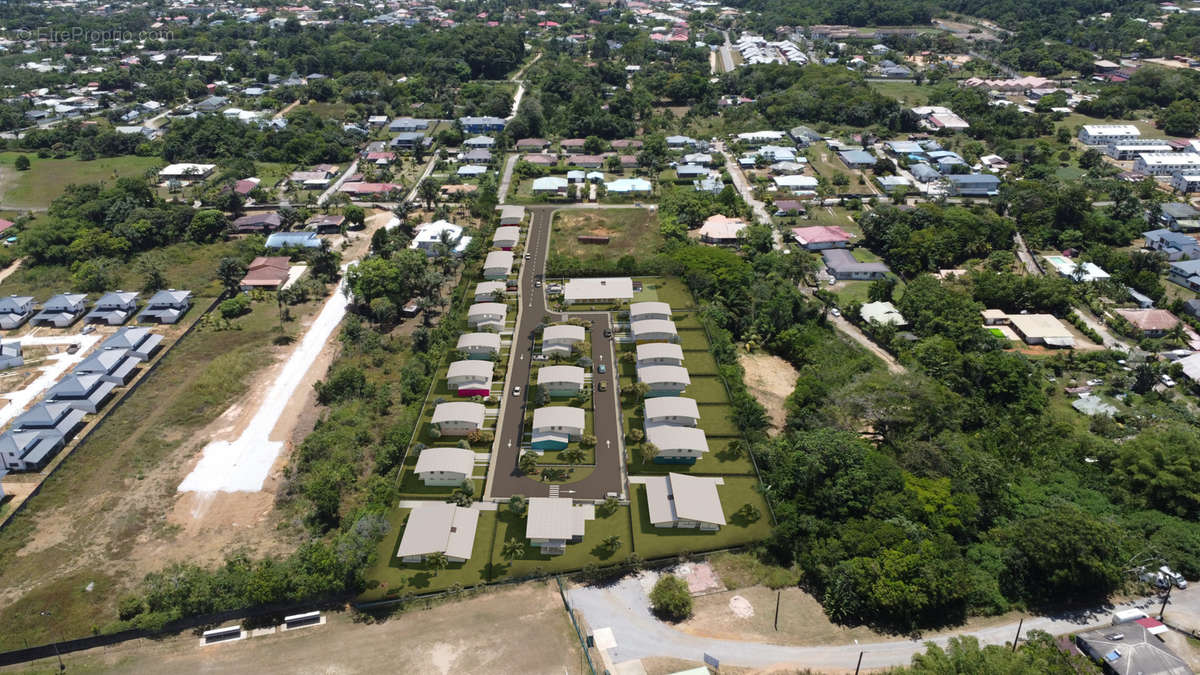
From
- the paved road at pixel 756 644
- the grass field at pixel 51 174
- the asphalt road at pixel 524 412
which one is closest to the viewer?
the paved road at pixel 756 644

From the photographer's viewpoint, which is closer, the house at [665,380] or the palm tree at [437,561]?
the palm tree at [437,561]

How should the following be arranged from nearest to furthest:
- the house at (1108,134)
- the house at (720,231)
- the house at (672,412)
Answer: the house at (672,412) < the house at (720,231) < the house at (1108,134)

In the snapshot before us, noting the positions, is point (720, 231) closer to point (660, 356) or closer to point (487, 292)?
point (487, 292)

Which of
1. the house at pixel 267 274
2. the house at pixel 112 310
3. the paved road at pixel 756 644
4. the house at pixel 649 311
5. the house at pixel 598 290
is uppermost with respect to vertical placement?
the house at pixel 112 310

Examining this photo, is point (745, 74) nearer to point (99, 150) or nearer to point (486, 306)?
point (486, 306)

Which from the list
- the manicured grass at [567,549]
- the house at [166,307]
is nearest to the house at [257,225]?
the house at [166,307]

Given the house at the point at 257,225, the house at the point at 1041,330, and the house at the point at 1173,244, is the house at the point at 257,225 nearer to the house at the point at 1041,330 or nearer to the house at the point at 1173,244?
the house at the point at 1041,330

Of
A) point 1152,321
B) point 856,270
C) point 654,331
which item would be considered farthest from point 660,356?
point 1152,321
